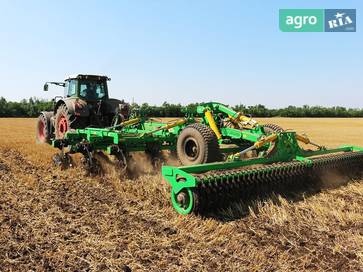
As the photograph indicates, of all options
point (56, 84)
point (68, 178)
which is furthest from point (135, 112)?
point (56, 84)

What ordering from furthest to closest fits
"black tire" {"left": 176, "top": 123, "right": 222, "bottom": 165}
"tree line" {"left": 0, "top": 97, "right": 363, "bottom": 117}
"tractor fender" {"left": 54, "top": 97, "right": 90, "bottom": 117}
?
"tree line" {"left": 0, "top": 97, "right": 363, "bottom": 117} → "tractor fender" {"left": 54, "top": 97, "right": 90, "bottom": 117} → "black tire" {"left": 176, "top": 123, "right": 222, "bottom": 165}

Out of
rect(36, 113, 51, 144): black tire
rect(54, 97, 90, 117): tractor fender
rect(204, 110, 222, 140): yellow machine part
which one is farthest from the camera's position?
rect(36, 113, 51, 144): black tire

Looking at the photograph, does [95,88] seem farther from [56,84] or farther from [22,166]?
[22,166]

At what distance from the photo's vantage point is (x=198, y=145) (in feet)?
20.7

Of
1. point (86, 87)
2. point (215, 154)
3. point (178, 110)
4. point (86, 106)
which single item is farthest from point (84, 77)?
point (178, 110)

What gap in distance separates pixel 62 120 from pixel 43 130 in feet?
7.13

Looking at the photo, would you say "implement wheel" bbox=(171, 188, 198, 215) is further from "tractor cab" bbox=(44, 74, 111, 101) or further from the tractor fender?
"tractor cab" bbox=(44, 74, 111, 101)

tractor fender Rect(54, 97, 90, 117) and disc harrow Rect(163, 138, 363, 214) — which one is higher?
tractor fender Rect(54, 97, 90, 117)

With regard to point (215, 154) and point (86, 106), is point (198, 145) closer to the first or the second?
point (215, 154)

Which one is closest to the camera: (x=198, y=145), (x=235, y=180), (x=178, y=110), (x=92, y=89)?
(x=235, y=180)

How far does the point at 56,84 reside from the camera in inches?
422

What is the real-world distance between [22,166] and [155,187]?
3915 mm

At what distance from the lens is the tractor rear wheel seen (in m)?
9.16

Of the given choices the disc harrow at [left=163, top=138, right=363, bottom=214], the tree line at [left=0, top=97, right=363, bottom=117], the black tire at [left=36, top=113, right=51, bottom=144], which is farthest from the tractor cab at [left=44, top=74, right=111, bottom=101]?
the tree line at [left=0, top=97, right=363, bottom=117]
